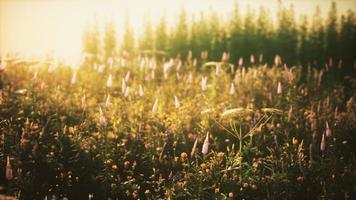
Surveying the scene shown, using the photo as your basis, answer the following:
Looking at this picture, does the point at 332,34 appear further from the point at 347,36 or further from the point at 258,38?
the point at 258,38

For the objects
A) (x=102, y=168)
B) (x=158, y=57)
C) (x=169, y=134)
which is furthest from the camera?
(x=158, y=57)

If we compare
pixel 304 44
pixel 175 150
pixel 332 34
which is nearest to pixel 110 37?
pixel 304 44

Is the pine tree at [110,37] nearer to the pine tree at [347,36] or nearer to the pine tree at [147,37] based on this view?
the pine tree at [147,37]

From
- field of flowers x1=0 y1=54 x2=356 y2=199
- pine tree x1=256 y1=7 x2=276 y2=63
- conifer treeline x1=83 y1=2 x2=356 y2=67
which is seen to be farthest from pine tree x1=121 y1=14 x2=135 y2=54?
field of flowers x1=0 y1=54 x2=356 y2=199

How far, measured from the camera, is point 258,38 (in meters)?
15.8

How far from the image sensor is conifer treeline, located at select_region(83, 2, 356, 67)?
49.9ft

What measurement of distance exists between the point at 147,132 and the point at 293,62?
1024 cm

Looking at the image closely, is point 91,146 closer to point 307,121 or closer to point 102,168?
point 102,168

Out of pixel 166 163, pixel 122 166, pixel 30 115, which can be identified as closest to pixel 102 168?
pixel 122 166

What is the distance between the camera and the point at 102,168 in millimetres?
5316

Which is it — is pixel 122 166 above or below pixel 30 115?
below

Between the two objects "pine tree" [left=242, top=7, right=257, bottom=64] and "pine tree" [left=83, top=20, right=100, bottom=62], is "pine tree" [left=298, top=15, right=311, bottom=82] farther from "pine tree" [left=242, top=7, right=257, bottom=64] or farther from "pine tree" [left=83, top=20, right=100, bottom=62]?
"pine tree" [left=83, top=20, right=100, bottom=62]

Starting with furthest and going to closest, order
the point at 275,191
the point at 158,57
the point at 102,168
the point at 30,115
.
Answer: the point at 158,57
the point at 30,115
the point at 102,168
the point at 275,191

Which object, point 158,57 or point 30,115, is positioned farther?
point 158,57
